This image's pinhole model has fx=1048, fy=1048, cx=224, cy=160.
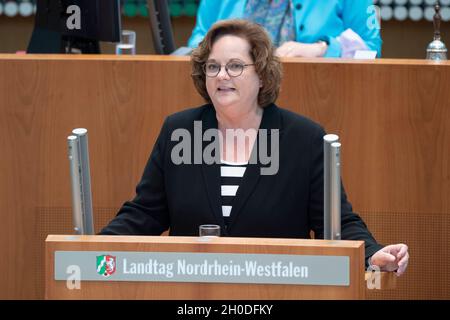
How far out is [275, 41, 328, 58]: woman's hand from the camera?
175 inches

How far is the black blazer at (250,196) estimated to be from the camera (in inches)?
125

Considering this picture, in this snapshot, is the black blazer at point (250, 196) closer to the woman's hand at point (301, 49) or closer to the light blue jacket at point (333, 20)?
the woman's hand at point (301, 49)

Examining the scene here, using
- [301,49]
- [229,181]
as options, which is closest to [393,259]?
[229,181]

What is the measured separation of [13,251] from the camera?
425cm

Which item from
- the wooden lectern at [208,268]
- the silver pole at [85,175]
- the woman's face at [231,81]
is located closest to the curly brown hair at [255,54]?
the woman's face at [231,81]

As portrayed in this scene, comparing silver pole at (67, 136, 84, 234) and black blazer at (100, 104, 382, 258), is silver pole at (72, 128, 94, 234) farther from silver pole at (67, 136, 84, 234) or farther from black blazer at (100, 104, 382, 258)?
black blazer at (100, 104, 382, 258)

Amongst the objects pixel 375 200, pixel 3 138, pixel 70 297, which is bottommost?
pixel 70 297

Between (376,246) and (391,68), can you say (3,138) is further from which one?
(376,246)

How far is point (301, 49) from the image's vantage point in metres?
4.49

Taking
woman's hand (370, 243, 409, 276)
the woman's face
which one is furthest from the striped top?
woman's hand (370, 243, 409, 276)

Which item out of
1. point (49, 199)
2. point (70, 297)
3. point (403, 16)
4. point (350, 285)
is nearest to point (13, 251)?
point (49, 199)

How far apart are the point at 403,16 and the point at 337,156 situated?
4.53 meters

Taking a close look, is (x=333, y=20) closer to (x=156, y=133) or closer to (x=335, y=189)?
(x=156, y=133)

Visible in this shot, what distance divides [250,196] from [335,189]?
0.64 metres
